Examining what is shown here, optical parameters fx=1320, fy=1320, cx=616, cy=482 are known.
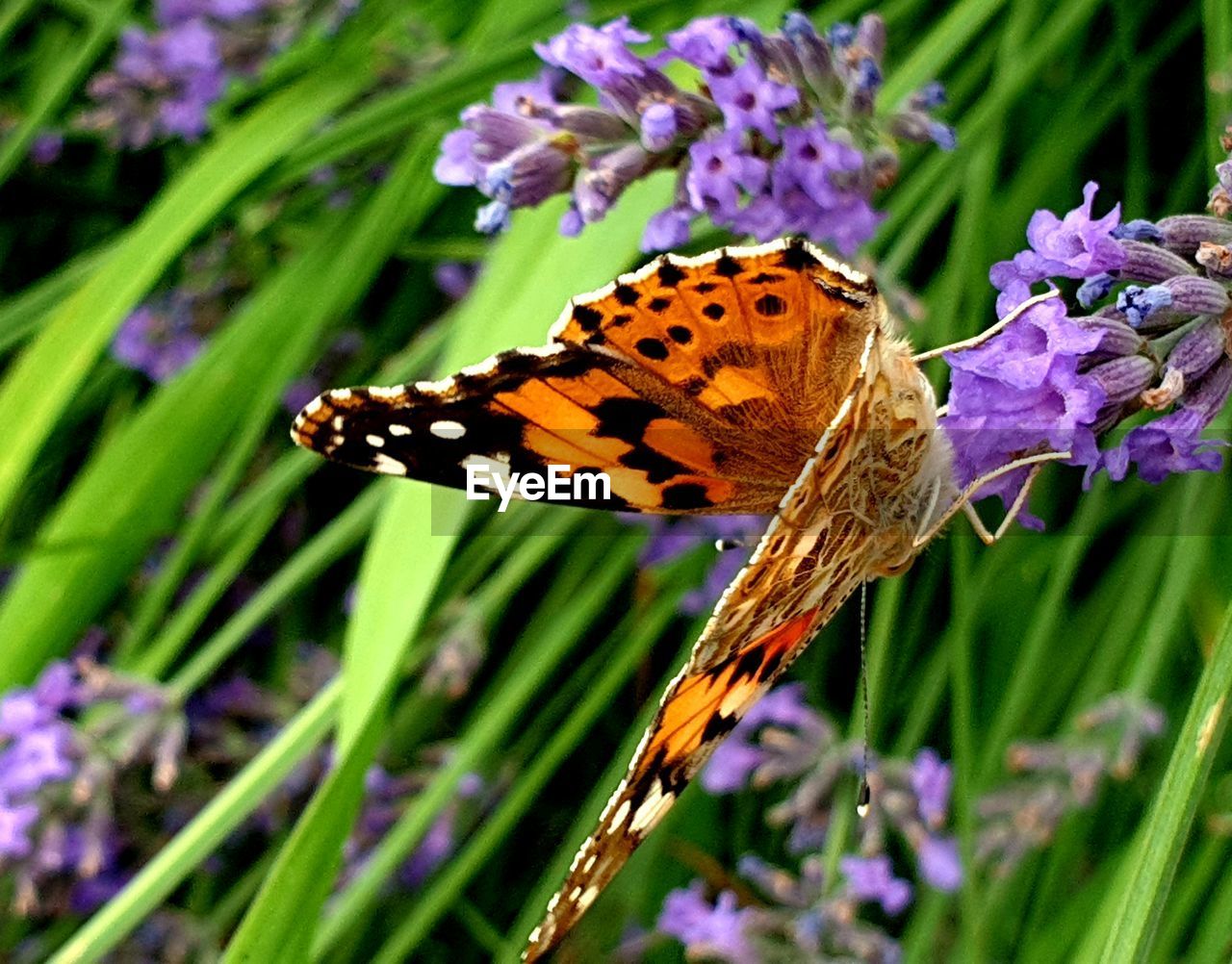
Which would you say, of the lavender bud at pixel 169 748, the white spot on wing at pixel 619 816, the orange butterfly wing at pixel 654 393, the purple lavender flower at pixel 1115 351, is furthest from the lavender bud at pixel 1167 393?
the lavender bud at pixel 169 748

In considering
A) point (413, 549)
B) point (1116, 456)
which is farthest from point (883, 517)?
point (413, 549)

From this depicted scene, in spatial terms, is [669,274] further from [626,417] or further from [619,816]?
[619,816]

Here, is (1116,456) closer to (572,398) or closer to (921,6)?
(572,398)

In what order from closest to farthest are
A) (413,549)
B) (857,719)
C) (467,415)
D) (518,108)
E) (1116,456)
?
(1116,456) → (467,415) → (518,108) → (413,549) → (857,719)

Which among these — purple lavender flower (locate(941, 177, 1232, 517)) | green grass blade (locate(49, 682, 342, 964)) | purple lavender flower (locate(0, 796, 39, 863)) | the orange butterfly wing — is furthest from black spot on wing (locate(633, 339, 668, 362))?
purple lavender flower (locate(0, 796, 39, 863))

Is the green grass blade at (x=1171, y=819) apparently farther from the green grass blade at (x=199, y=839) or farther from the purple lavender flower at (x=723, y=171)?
the green grass blade at (x=199, y=839)

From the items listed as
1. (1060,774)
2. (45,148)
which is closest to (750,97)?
(1060,774)

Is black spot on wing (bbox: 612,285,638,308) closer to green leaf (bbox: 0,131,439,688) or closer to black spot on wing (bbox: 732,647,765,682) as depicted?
black spot on wing (bbox: 732,647,765,682)

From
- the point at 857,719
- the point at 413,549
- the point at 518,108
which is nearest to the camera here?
the point at 518,108
